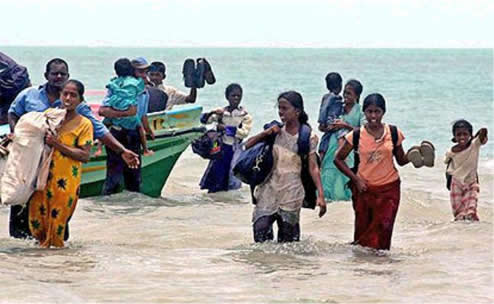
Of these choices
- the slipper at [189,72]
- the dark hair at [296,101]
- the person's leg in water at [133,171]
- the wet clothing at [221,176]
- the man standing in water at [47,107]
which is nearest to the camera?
the dark hair at [296,101]

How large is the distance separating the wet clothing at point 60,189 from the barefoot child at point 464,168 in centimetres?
392

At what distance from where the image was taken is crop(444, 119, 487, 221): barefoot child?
435 inches

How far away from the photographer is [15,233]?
894 centimetres

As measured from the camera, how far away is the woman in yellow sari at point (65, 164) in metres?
8.43

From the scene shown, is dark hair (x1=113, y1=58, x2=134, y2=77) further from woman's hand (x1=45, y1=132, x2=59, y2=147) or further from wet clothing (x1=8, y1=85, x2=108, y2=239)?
woman's hand (x1=45, y1=132, x2=59, y2=147)

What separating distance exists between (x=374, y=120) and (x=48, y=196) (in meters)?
2.36

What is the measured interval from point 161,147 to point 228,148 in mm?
764

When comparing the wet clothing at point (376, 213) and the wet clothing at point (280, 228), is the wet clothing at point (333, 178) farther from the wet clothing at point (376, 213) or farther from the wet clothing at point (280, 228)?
the wet clothing at point (280, 228)

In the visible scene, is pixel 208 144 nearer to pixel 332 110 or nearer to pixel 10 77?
pixel 332 110

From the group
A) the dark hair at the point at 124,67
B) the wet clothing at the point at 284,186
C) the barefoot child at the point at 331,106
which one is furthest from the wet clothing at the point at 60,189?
the barefoot child at the point at 331,106

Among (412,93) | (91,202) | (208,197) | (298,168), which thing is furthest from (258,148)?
(412,93)

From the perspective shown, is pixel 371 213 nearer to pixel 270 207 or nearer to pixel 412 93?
pixel 270 207

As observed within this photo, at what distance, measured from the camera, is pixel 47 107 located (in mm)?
8766

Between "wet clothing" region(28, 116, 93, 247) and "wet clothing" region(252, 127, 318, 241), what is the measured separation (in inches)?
A: 50.8
